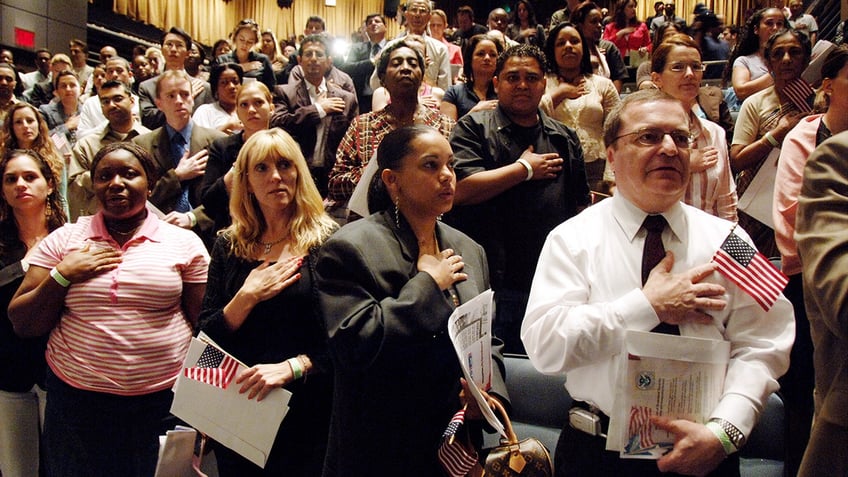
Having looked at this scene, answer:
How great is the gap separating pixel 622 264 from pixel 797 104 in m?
1.98

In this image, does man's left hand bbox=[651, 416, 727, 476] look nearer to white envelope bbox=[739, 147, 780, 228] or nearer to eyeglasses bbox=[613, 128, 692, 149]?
eyeglasses bbox=[613, 128, 692, 149]

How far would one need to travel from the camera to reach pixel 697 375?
1451 mm

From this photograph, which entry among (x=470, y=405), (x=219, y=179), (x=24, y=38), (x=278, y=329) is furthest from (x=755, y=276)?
(x=24, y=38)

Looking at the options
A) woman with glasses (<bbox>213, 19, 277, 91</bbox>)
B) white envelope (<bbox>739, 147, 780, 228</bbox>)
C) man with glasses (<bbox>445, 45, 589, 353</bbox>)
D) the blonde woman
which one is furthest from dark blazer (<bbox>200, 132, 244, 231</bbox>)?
woman with glasses (<bbox>213, 19, 277, 91</bbox>)

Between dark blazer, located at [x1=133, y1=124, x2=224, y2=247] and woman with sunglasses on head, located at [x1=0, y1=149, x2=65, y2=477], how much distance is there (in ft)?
1.52

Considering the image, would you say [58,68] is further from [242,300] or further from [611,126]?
[611,126]

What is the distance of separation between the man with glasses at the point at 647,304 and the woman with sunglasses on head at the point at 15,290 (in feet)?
7.23

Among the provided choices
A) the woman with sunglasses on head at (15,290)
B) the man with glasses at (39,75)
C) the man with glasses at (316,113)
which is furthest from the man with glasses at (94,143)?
the man with glasses at (39,75)

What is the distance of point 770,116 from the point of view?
121 inches

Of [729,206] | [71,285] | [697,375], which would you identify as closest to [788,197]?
[729,206]

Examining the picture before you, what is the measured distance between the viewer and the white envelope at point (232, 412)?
2.07 meters

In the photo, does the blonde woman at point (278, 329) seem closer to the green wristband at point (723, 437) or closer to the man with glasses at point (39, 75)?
the green wristband at point (723, 437)

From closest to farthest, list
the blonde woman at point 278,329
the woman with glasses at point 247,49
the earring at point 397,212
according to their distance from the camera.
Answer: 1. the earring at point 397,212
2. the blonde woman at point 278,329
3. the woman with glasses at point 247,49

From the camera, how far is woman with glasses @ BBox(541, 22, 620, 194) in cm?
337
